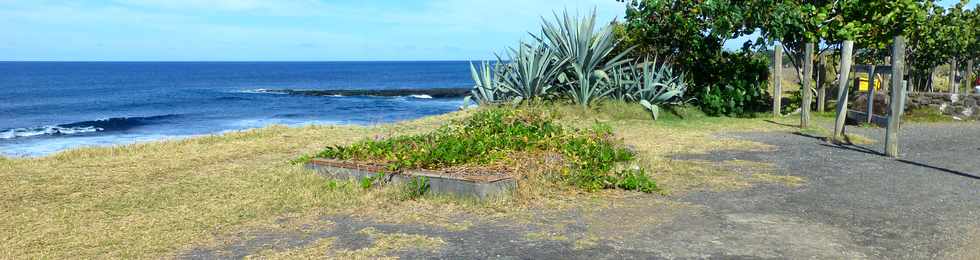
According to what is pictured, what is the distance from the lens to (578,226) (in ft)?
17.9

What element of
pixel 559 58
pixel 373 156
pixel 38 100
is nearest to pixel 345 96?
pixel 38 100

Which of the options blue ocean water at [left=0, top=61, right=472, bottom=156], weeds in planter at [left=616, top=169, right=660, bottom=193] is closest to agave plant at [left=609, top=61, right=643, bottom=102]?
weeds in planter at [left=616, top=169, right=660, bottom=193]

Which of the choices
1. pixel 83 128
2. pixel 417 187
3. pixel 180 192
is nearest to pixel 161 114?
pixel 83 128

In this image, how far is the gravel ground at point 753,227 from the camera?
4777 millimetres

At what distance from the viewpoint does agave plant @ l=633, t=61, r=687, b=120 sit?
14039mm

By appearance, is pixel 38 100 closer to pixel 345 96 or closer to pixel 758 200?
pixel 345 96

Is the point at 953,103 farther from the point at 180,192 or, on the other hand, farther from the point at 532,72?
the point at 180,192

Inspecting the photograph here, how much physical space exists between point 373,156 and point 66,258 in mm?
3213

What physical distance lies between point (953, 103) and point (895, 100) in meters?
6.14

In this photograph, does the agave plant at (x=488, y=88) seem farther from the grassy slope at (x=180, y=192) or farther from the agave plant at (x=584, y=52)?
the grassy slope at (x=180, y=192)

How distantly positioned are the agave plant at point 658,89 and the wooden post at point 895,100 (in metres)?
4.76

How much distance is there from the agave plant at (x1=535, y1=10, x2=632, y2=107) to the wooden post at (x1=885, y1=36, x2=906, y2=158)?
213 inches

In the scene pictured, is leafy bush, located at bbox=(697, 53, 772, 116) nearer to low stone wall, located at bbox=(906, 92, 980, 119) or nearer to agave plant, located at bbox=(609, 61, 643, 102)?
agave plant, located at bbox=(609, 61, 643, 102)

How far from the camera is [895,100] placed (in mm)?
9391
